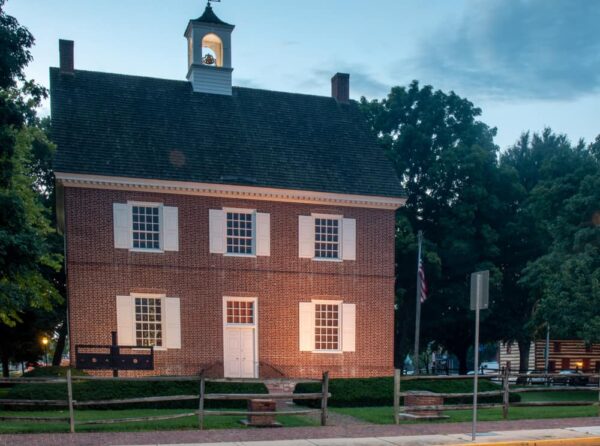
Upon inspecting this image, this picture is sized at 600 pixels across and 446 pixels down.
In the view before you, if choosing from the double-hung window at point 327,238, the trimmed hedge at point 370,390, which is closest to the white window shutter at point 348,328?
the double-hung window at point 327,238

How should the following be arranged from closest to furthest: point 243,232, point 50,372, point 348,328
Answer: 1. point 50,372
2. point 243,232
3. point 348,328

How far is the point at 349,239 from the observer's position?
28000 mm

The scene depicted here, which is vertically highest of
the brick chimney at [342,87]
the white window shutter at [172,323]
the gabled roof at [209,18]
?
the gabled roof at [209,18]

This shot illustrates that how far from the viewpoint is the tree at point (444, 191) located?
37.6 metres

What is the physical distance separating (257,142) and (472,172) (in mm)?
13877

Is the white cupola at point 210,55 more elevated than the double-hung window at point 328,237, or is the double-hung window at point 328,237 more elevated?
the white cupola at point 210,55

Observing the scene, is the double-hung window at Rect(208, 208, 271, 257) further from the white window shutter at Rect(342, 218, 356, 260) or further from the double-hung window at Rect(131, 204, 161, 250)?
the white window shutter at Rect(342, 218, 356, 260)

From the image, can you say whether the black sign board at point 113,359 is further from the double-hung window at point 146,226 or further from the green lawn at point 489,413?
the green lawn at point 489,413

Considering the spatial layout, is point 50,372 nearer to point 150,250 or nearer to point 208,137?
point 150,250

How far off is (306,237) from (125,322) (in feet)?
24.3

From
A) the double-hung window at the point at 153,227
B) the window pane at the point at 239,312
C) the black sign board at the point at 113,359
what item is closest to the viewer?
the black sign board at the point at 113,359

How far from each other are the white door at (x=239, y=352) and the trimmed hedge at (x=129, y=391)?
589cm

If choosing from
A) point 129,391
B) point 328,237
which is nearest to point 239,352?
point 328,237

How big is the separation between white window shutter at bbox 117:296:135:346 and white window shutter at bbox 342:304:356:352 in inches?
313
